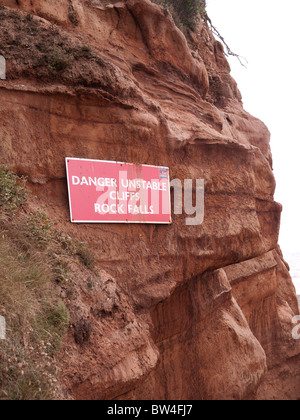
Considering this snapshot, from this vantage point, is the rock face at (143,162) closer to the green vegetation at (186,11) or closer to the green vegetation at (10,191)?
the green vegetation at (10,191)

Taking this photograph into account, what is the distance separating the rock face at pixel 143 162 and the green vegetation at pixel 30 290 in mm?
280

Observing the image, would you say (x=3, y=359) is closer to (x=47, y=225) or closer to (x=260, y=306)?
(x=47, y=225)

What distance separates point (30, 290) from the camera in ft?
12.4

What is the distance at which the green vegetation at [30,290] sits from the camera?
311cm

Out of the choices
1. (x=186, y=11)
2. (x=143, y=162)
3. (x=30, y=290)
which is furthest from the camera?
(x=186, y=11)

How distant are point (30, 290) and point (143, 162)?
297cm

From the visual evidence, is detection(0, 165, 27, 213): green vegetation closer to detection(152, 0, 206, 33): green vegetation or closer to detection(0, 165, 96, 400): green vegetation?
detection(0, 165, 96, 400): green vegetation

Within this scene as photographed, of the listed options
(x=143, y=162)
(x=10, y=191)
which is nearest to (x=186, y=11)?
(x=143, y=162)

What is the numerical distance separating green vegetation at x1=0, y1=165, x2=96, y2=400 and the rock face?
11.0 inches

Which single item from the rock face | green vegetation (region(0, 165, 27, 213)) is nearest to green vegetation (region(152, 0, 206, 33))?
the rock face

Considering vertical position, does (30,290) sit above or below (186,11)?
below

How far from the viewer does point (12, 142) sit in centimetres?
521

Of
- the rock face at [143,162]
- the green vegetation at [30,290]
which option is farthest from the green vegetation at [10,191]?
the rock face at [143,162]

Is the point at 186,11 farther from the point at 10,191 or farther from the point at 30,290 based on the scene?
the point at 30,290
